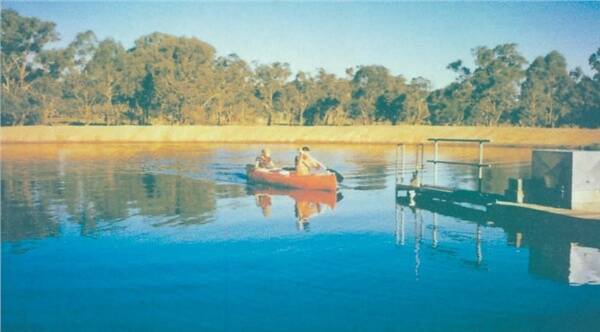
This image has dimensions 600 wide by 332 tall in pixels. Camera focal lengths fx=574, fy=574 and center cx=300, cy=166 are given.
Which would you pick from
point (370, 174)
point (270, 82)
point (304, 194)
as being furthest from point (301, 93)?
point (304, 194)

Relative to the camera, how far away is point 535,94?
74312 mm

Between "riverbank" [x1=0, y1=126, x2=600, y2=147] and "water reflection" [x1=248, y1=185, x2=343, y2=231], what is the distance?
4214 cm

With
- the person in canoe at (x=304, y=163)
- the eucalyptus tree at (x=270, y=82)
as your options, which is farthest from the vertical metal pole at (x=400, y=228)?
the eucalyptus tree at (x=270, y=82)

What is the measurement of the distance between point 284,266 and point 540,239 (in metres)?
7.19

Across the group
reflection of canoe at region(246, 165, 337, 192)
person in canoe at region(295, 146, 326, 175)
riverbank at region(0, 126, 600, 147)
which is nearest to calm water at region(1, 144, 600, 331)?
reflection of canoe at region(246, 165, 337, 192)

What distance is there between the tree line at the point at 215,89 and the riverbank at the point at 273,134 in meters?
5.84

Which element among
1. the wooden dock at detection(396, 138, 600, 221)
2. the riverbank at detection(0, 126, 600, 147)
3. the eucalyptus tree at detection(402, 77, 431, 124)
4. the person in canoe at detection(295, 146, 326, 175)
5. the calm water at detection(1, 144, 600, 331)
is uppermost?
the eucalyptus tree at detection(402, 77, 431, 124)

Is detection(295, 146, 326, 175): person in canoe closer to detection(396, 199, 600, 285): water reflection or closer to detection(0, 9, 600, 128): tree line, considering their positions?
detection(396, 199, 600, 285): water reflection

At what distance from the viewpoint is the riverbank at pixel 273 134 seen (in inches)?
2488

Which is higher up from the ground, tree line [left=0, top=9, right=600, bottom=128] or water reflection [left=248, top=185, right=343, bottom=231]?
tree line [left=0, top=9, right=600, bottom=128]

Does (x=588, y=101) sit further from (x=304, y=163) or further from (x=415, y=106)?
(x=304, y=163)

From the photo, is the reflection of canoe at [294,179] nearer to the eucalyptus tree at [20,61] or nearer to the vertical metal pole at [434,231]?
the vertical metal pole at [434,231]

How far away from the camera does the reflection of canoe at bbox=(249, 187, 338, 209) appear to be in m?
21.9

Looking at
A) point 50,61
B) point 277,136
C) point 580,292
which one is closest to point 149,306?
point 580,292
